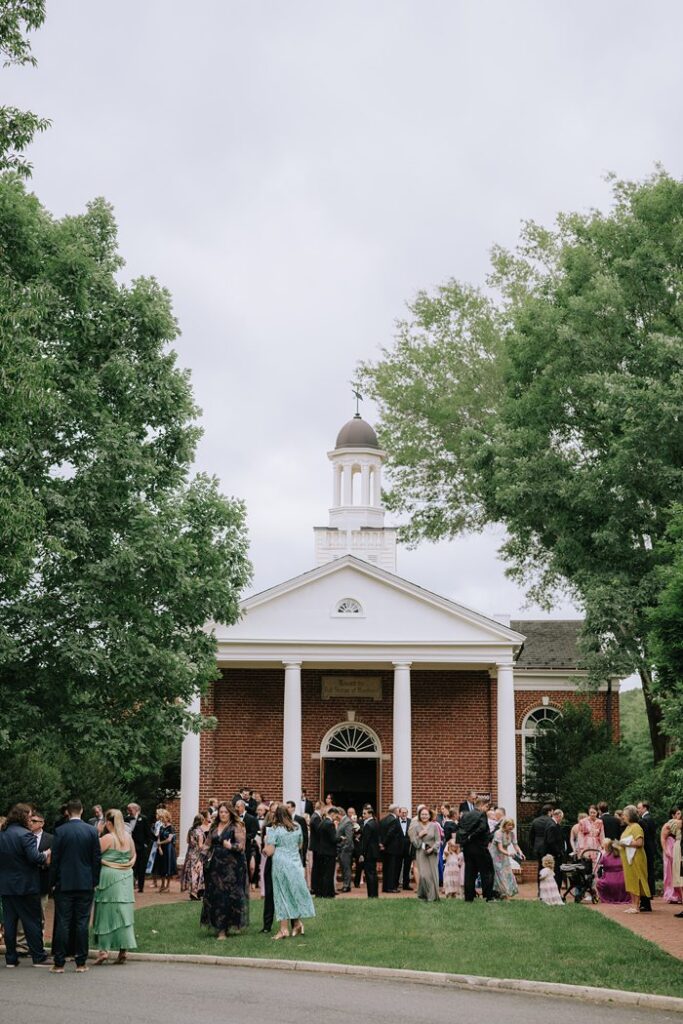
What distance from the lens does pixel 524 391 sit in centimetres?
2964

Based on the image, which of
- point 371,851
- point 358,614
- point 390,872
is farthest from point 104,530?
→ point 358,614

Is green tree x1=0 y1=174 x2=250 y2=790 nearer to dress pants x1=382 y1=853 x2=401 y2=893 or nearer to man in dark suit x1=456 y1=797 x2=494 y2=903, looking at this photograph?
man in dark suit x1=456 y1=797 x2=494 y2=903

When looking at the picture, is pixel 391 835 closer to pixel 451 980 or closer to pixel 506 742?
pixel 506 742

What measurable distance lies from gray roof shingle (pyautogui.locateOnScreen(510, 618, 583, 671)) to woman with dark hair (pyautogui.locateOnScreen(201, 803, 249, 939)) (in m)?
20.9

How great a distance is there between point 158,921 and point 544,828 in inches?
281

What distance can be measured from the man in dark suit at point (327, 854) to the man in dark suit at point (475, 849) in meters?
2.21

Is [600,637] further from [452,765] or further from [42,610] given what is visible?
[42,610]

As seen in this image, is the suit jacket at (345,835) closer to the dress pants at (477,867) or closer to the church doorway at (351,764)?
the dress pants at (477,867)

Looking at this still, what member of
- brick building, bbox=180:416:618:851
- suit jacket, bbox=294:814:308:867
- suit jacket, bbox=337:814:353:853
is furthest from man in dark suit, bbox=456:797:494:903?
brick building, bbox=180:416:618:851

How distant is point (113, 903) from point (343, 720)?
2105 centimetres

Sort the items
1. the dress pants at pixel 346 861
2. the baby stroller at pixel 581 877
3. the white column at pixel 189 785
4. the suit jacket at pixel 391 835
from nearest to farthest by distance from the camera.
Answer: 1. the baby stroller at pixel 581 877
2. the suit jacket at pixel 391 835
3. the dress pants at pixel 346 861
4. the white column at pixel 189 785

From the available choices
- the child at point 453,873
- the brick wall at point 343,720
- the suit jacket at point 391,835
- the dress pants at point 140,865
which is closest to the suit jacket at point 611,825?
the child at point 453,873

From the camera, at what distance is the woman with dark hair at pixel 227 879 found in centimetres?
1499

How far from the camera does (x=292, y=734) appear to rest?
29.9 meters
